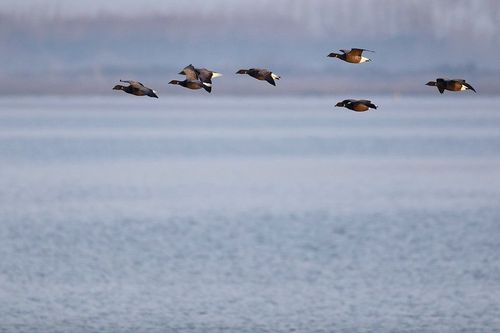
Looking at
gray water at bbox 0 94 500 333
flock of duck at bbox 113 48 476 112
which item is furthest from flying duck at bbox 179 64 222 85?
gray water at bbox 0 94 500 333

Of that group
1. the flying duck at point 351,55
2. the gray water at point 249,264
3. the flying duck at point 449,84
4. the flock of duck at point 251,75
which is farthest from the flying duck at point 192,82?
the gray water at point 249,264

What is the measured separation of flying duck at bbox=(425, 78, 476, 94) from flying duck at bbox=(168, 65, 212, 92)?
336 centimetres

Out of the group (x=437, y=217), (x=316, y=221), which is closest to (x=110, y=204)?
(x=316, y=221)

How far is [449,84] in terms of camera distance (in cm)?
1898

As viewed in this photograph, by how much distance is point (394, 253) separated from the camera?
116438 mm

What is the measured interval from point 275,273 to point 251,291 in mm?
10567

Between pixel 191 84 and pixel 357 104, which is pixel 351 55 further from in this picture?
pixel 191 84

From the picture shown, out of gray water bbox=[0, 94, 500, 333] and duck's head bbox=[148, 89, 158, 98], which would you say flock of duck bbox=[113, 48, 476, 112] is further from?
gray water bbox=[0, 94, 500, 333]

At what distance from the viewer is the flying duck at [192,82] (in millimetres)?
17992

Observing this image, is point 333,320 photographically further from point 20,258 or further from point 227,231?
point 227,231

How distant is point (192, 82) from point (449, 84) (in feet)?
12.5

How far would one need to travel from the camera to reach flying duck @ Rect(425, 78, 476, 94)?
61.3ft

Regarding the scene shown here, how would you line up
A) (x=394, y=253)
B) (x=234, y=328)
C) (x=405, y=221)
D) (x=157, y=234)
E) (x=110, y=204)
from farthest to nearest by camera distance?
(x=110, y=204), (x=405, y=221), (x=157, y=234), (x=394, y=253), (x=234, y=328)

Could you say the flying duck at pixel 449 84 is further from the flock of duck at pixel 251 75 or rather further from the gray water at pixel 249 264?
the gray water at pixel 249 264
